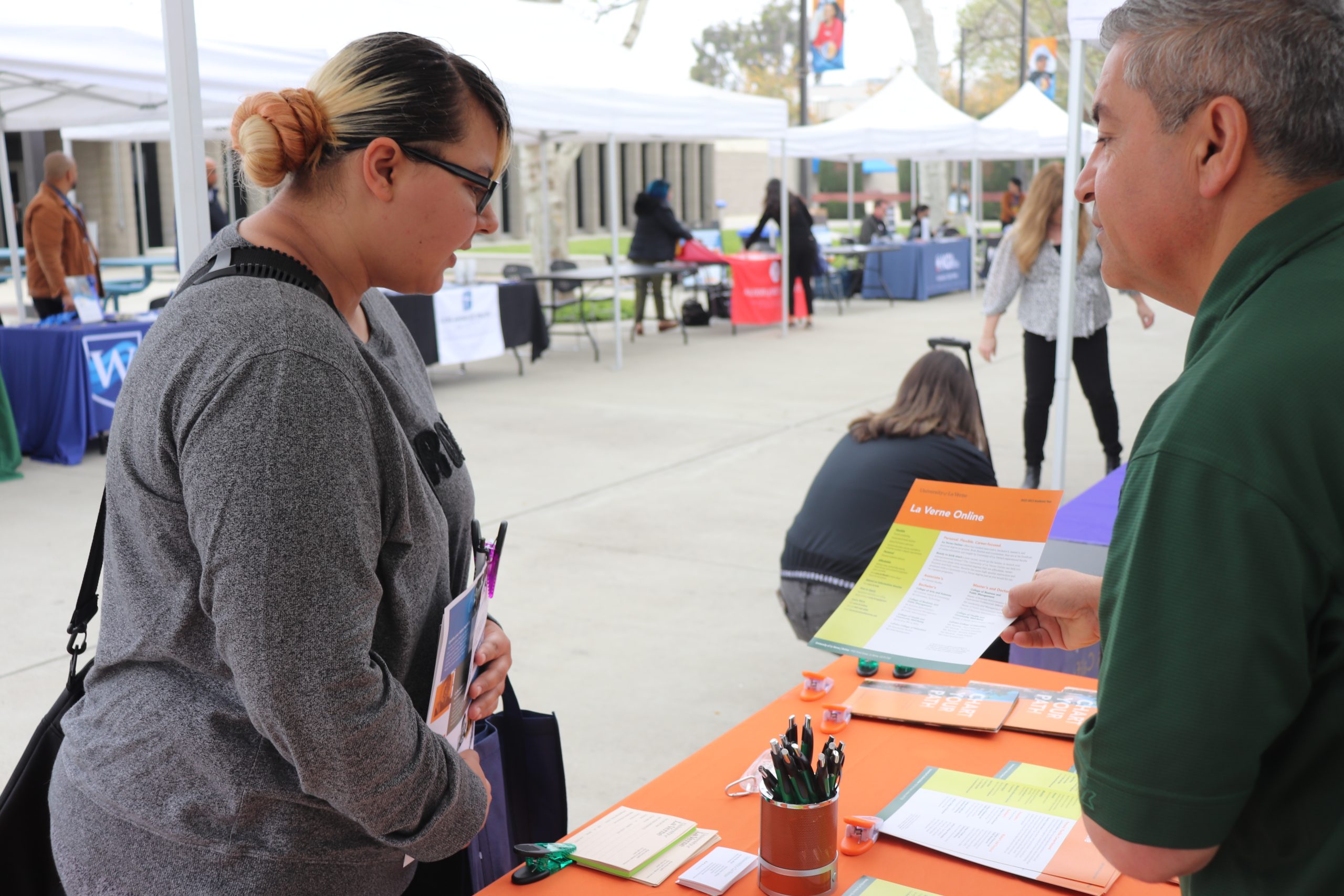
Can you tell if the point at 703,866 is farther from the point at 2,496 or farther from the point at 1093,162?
the point at 2,496

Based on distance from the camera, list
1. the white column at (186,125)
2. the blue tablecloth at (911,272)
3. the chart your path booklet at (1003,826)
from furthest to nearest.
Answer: the blue tablecloth at (911,272) → the white column at (186,125) → the chart your path booklet at (1003,826)

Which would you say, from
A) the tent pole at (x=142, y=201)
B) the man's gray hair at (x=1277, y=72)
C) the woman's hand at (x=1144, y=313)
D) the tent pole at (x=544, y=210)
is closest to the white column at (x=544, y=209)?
the tent pole at (x=544, y=210)

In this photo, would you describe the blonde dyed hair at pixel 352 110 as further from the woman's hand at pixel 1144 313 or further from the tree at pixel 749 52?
the tree at pixel 749 52

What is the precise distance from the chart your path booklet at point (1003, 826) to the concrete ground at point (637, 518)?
181 cm

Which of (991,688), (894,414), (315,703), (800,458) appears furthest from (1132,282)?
(800,458)

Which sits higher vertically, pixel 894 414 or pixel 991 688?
pixel 894 414

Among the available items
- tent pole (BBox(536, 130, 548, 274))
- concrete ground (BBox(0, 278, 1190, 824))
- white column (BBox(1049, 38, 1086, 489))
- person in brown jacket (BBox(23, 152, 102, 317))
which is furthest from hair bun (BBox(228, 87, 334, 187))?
tent pole (BBox(536, 130, 548, 274))

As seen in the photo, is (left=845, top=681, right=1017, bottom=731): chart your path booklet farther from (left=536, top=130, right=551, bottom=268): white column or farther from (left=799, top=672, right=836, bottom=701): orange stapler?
(left=536, top=130, right=551, bottom=268): white column

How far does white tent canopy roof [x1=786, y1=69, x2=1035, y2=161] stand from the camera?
47.9 feet

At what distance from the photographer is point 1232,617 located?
805mm

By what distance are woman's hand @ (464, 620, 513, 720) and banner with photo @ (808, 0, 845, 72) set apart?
22336 millimetres

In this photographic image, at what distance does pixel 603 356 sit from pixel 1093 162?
1073cm

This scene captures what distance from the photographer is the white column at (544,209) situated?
1291 centimetres

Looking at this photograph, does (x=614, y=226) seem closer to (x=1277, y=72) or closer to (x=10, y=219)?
(x=10, y=219)
